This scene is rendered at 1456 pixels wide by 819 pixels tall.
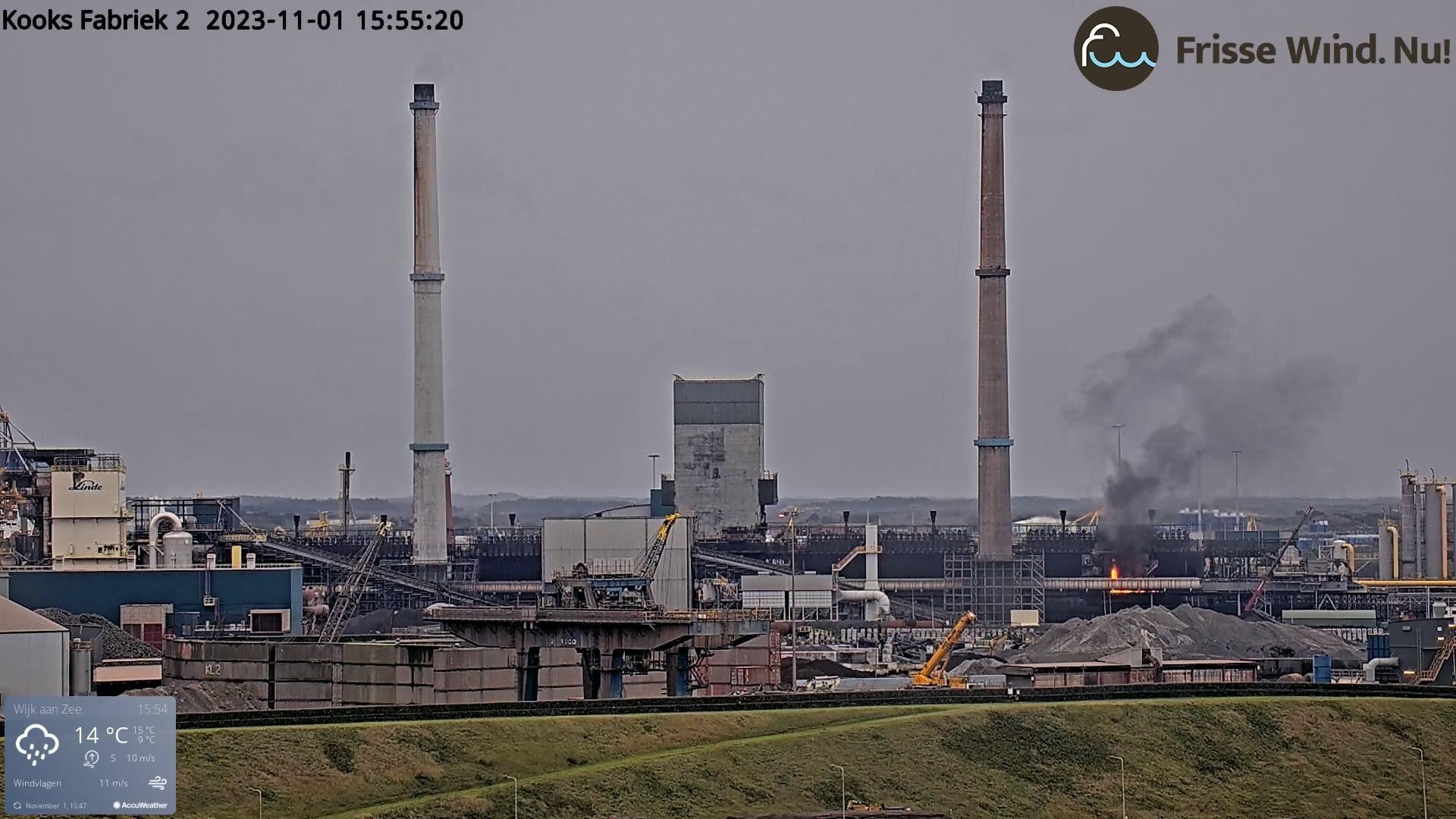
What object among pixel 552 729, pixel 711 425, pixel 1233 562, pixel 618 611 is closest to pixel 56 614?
pixel 618 611

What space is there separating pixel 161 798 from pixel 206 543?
284 feet

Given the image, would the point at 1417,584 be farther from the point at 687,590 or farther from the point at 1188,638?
the point at 687,590

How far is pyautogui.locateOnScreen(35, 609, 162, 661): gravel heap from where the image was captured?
87.6m

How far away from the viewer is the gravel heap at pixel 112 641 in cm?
8756

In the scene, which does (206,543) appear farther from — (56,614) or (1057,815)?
(1057,815)

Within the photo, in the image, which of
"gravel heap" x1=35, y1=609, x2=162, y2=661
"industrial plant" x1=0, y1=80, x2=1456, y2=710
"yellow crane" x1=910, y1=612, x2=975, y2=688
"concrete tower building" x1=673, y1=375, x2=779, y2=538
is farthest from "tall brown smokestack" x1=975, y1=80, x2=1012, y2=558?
"gravel heap" x1=35, y1=609, x2=162, y2=661

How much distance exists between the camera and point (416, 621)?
136 m

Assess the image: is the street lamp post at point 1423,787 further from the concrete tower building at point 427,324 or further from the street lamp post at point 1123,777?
the concrete tower building at point 427,324

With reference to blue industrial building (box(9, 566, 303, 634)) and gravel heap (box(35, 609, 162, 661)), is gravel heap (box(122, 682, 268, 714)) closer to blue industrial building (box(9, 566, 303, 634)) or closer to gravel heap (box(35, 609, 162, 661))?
gravel heap (box(35, 609, 162, 661))

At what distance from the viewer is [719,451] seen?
166 metres

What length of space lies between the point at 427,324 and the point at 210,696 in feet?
209

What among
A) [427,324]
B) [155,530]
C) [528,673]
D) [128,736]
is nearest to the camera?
[128,736]

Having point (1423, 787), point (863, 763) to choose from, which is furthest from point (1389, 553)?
point (863, 763)

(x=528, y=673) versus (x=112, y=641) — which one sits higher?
(x=112, y=641)
